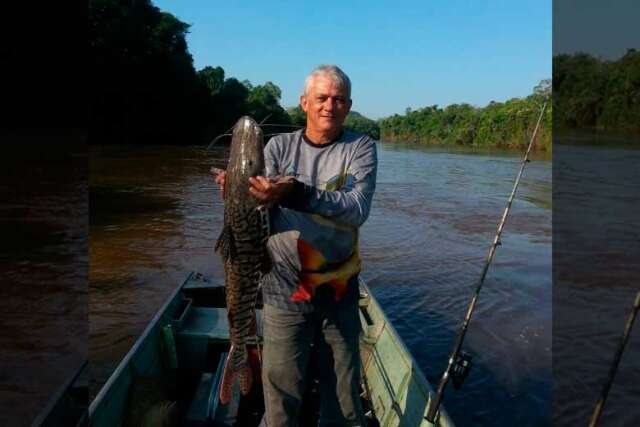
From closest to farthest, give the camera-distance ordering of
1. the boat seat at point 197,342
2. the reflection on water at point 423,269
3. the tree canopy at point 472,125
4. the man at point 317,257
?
the man at point 317,257 → the boat seat at point 197,342 → the reflection on water at point 423,269 → the tree canopy at point 472,125

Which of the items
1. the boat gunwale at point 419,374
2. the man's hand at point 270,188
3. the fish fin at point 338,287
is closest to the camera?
the man's hand at point 270,188

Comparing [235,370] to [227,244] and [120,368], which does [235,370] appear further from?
[120,368]

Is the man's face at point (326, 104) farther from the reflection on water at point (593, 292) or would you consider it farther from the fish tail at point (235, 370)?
the reflection on water at point (593, 292)

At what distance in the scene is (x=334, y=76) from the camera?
2787 millimetres

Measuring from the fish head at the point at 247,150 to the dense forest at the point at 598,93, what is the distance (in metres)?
34.3

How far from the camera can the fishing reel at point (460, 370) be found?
13.3 ft

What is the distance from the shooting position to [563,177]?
22109 mm

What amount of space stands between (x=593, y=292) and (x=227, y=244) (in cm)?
903

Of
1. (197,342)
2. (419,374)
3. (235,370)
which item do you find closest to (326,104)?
(235,370)

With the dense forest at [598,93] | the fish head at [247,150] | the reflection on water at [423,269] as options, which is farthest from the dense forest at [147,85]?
the fish head at [247,150]

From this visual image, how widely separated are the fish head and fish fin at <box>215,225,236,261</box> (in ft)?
1.02

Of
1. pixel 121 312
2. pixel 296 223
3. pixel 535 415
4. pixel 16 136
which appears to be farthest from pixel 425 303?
pixel 16 136

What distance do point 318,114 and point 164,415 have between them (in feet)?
8.27

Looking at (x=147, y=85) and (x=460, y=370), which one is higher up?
(x=147, y=85)
